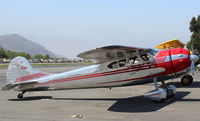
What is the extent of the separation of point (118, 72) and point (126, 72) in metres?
0.36

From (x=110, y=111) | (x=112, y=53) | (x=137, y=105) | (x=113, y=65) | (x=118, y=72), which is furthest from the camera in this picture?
(x=113, y=65)

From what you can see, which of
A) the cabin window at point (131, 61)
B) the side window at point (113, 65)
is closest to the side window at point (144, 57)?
the cabin window at point (131, 61)

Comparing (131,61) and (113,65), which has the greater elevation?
(131,61)

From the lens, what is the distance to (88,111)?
911 cm

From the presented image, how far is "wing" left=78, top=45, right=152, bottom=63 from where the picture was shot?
384 inches

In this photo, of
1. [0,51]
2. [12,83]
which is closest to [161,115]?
[12,83]

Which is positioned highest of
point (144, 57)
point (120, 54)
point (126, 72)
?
point (120, 54)

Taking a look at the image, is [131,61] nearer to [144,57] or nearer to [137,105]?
[144,57]

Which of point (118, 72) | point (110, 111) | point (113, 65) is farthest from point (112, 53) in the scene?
point (110, 111)

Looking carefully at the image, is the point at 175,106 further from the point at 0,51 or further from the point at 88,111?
the point at 0,51

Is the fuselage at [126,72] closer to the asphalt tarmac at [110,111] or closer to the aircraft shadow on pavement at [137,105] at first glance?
the aircraft shadow on pavement at [137,105]

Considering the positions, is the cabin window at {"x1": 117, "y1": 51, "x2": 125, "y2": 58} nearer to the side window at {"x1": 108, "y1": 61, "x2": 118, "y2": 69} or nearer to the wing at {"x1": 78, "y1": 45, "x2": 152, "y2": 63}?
the wing at {"x1": 78, "y1": 45, "x2": 152, "y2": 63}

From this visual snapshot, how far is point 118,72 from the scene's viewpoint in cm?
1115

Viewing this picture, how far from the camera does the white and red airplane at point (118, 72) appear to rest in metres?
10.2
